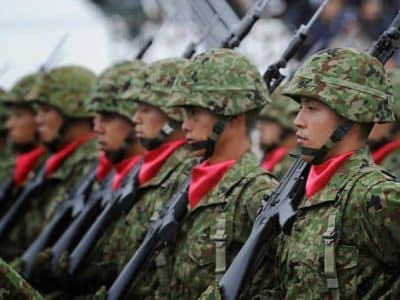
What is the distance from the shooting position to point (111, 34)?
17484 mm

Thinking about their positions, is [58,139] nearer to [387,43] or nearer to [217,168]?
[217,168]

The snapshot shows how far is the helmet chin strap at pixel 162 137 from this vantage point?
809cm

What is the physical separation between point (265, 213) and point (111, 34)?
11.7m

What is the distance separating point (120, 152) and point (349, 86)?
11.1 ft

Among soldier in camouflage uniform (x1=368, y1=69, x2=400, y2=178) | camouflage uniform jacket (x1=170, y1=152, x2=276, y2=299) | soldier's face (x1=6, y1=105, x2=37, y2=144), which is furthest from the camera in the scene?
soldier's face (x1=6, y1=105, x2=37, y2=144)

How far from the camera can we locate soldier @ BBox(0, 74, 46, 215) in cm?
1073

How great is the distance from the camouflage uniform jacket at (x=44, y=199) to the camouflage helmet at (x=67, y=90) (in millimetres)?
404

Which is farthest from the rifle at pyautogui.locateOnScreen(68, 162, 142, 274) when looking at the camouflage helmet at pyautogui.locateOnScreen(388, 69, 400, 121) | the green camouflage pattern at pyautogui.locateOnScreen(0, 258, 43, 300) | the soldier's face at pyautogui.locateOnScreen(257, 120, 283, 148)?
the soldier's face at pyautogui.locateOnScreen(257, 120, 283, 148)

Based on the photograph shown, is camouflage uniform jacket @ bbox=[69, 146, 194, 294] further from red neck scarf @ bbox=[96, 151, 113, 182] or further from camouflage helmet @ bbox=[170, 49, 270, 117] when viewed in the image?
red neck scarf @ bbox=[96, 151, 113, 182]

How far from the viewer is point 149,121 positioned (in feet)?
26.8

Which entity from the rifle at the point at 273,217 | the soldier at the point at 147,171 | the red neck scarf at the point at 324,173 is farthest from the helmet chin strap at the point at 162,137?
the red neck scarf at the point at 324,173

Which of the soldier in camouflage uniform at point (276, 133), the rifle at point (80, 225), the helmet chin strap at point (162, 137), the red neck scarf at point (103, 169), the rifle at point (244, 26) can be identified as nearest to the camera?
the rifle at point (244, 26)

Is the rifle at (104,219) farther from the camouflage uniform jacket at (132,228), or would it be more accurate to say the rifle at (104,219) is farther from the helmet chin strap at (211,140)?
the helmet chin strap at (211,140)

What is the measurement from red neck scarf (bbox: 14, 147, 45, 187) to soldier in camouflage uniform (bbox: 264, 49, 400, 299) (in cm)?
509
